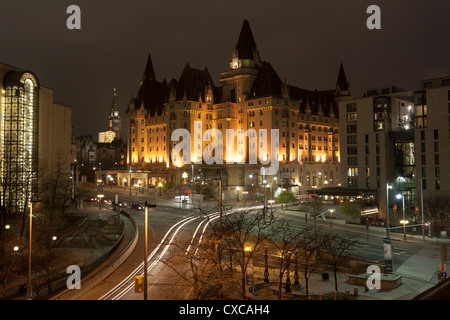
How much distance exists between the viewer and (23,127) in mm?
69500

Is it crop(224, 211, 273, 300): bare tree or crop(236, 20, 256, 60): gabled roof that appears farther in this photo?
crop(236, 20, 256, 60): gabled roof

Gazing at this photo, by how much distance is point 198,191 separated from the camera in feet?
295

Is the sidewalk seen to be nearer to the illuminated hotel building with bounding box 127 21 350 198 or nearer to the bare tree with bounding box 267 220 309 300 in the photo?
the bare tree with bounding box 267 220 309 300

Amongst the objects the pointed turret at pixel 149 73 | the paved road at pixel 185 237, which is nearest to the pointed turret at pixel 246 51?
the pointed turret at pixel 149 73

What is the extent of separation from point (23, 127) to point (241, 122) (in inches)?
2400

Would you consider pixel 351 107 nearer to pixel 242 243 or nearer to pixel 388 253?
pixel 388 253

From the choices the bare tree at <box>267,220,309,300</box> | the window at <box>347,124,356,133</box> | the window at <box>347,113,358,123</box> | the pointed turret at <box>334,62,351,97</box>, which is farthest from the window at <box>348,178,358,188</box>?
the pointed turret at <box>334,62,351,97</box>

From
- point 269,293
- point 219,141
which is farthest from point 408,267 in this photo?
point 219,141

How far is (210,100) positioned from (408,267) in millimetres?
91845

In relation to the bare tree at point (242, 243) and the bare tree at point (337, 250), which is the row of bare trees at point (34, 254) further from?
the bare tree at point (337, 250)

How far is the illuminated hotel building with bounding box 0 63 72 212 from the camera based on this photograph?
65.3 meters

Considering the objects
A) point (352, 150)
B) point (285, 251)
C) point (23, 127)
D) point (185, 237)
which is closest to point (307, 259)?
point (285, 251)

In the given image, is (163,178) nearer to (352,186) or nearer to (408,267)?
(352,186)
